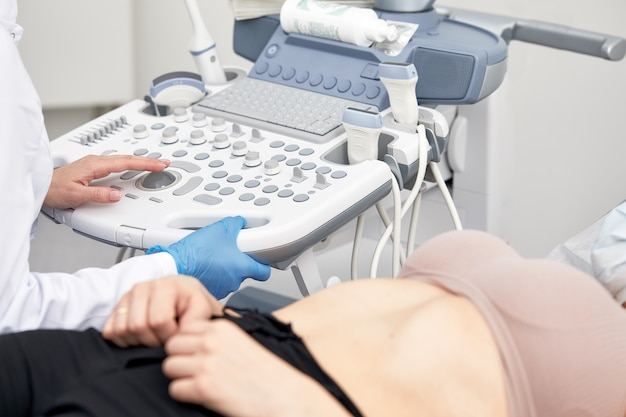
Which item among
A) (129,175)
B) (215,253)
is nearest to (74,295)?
(215,253)

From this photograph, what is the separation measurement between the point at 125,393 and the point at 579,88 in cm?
144

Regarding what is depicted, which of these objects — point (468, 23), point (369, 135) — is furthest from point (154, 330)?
point (468, 23)

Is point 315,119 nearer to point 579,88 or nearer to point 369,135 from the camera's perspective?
point 369,135

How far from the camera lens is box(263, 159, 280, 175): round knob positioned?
128cm

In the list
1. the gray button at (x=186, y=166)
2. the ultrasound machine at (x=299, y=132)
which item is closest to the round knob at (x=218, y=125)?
the ultrasound machine at (x=299, y=132)

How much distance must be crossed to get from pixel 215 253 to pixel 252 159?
0.21 meters

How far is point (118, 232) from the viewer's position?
1193 mm

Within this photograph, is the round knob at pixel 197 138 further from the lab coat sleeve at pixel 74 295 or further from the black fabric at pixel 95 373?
the black fabric at pixel 95 373

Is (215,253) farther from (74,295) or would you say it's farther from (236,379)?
(236,379)

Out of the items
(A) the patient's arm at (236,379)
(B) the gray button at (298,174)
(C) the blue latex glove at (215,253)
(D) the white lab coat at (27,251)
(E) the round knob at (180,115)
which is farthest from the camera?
(E) the round knob at (180,115)

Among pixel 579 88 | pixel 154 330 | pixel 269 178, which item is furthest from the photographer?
pixel 579 88

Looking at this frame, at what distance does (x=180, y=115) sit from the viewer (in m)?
1.48

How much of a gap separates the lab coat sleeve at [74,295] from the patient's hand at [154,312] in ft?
0.45

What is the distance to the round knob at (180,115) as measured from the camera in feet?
4.83
